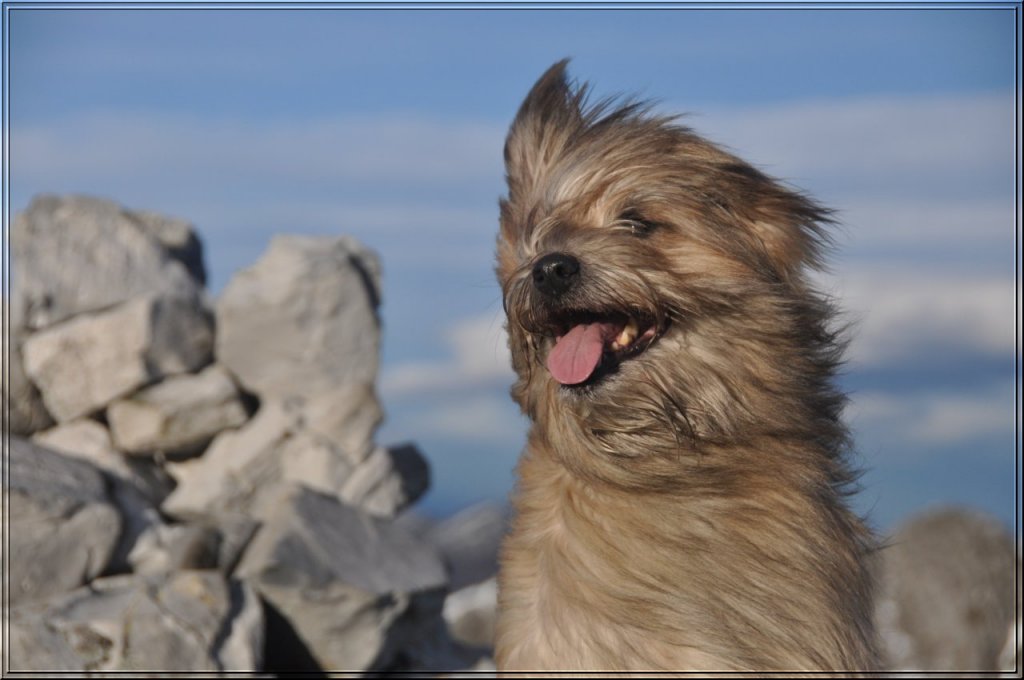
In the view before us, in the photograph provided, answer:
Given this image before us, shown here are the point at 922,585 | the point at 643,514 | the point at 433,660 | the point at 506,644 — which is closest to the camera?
the point at 643,514

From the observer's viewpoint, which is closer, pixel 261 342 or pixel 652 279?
pixel 652 279

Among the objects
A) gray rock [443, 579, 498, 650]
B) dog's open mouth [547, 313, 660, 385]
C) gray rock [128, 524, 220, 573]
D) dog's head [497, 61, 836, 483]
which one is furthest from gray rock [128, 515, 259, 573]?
gray rock [443, 579, 498, 650]

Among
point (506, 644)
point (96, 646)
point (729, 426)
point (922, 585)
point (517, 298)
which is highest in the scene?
point (517, 298)

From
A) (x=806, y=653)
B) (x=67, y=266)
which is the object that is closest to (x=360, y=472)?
(x=67, y=266)

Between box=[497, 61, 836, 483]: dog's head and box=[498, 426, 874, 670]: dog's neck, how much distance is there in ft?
0.60

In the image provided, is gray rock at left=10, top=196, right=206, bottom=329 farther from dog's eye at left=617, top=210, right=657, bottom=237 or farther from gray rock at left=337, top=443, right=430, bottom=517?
dog's eye at left=617, top=210, right=657, bottom=237

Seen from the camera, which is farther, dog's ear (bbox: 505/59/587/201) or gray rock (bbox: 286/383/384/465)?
gray rock (bbox: 286/383/384/465)

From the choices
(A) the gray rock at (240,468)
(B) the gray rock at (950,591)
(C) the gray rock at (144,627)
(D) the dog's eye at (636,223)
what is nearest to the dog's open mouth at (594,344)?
(D) the dog's eye at (636,223)

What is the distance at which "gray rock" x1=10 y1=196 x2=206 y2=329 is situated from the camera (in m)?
7.67

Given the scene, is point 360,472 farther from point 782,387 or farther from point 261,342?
point 782,387

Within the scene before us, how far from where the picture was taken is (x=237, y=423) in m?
7.83

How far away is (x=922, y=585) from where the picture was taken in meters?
9.08

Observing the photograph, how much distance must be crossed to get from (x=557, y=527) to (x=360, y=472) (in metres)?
3.57

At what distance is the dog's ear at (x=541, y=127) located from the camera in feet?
15.3
